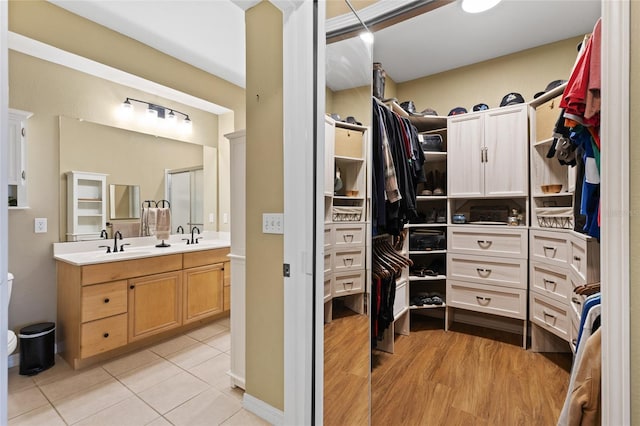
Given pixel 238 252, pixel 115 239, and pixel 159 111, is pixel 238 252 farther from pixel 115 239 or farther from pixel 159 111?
pixel 159 111

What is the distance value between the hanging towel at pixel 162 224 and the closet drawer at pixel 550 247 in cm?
337

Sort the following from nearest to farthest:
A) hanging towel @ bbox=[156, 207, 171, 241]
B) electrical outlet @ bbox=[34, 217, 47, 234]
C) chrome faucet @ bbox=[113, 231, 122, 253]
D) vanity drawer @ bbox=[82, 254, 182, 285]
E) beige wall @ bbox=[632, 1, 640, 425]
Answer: beige wall @ bbox=[632, 1, 640, 425] → vanity drawer @ bbox=[82, 254, 182, 285] → electrical outlet @ bbox=[34, 217, 47, 234] → chrome faucet @ bbox=[113, 231, 122, 253] → hanging towel @ bbox=[156, 207, 171, 241]

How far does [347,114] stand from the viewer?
1463mm

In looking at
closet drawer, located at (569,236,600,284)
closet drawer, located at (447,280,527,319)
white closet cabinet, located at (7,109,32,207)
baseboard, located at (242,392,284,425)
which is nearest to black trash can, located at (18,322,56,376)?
white closet cabinet, located at (7,109,32,207)

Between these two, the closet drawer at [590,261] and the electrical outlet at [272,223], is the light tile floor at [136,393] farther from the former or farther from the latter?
the closet drawer at [590,261]

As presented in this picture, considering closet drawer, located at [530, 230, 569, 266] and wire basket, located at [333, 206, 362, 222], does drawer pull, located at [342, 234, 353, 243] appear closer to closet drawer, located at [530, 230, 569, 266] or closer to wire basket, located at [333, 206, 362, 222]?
wire basket, located at [333, 206, 362, 222]

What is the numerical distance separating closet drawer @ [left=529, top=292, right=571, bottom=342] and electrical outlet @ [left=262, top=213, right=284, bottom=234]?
206 centimetres

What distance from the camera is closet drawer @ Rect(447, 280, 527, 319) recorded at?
95.9 inches

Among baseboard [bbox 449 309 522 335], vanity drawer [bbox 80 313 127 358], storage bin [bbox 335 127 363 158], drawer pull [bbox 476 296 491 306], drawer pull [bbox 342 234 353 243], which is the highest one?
storage bin [bbox 335 127 363 158]

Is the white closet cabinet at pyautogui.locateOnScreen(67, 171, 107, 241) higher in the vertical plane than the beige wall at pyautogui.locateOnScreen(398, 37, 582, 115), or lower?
lower

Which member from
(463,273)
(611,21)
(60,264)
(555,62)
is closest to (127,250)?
(60,264)

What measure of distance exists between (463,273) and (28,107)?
3842 mm

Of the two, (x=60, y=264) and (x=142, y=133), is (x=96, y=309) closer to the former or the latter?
(x=60, y=264)

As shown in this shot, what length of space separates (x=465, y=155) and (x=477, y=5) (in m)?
1.16
